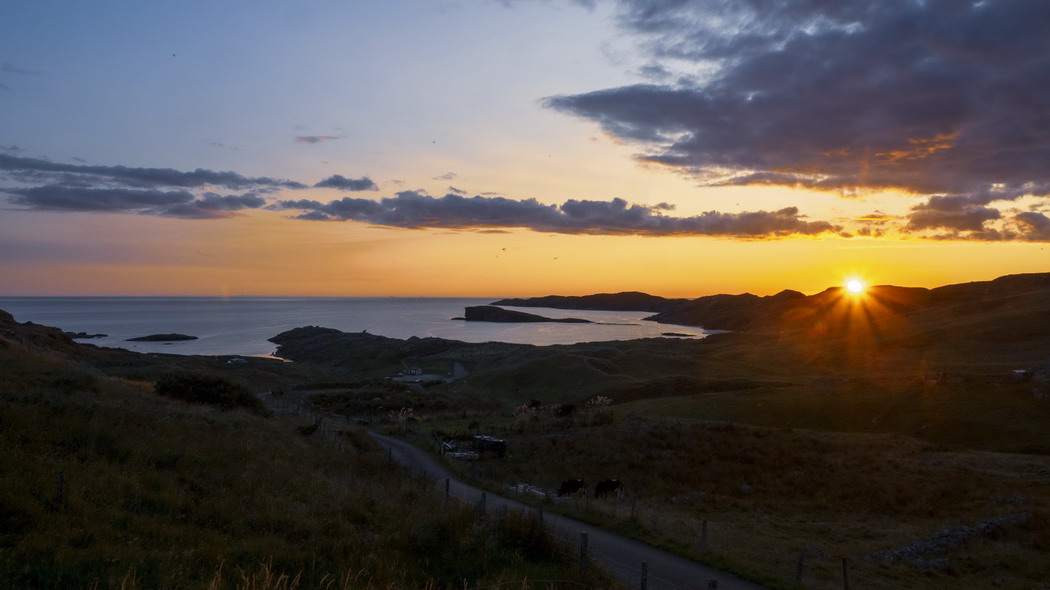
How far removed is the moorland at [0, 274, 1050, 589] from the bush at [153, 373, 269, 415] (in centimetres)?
13

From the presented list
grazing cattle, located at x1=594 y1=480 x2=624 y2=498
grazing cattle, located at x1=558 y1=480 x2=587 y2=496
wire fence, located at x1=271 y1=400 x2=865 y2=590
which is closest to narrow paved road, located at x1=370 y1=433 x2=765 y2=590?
wire fence, located at x1=271 y1=400 x2=865 y2=590

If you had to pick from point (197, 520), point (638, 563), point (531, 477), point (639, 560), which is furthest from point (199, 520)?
point (531, 477)

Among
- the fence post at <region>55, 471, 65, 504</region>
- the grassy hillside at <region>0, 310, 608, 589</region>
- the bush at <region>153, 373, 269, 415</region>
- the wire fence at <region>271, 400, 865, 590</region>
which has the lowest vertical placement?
the wire fence at <region>271, 400, 865, 590</region>

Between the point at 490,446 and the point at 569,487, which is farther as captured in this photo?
the point at 490,446

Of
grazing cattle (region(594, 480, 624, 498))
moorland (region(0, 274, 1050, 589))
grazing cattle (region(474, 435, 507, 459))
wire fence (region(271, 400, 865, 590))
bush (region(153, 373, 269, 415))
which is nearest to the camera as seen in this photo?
moorland (region(0, 274, 1050, 589))

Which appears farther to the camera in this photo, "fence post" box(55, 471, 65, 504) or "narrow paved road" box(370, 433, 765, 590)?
"narrow paved road" box(370, 433, 765, 590)

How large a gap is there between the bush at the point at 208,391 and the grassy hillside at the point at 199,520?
11.2 m

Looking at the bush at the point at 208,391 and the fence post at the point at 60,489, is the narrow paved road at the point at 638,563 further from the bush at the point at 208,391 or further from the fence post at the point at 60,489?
the bush at the point at 208,391

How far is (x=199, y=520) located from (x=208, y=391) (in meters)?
21.2

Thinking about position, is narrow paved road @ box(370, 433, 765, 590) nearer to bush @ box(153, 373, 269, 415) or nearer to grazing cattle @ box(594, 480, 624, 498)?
grazing cattle @ box(594, 480, 624, 498)

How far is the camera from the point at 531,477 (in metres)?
28.6

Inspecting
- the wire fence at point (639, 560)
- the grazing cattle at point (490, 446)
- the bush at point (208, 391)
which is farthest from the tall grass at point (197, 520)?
the grazing cattle at point (490, 446)

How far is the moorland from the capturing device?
917 centimetres

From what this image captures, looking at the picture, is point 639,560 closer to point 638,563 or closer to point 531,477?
point 638,563
